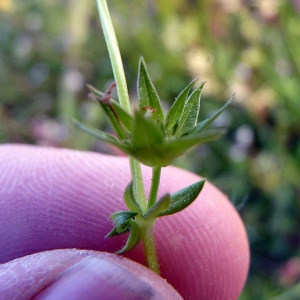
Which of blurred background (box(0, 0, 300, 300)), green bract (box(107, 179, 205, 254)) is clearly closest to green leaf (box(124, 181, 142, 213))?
green bract (box(107, 179, 205, 254))

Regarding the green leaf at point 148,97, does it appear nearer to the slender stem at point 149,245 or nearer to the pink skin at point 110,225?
the slender stem at point 149,245

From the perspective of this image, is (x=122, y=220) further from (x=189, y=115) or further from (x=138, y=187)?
(x=189, y=115)

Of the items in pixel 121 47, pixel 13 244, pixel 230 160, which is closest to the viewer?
pixel 13 244

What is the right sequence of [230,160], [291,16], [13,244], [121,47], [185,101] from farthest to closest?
1. [121,47]
2. [291,16]
3. [230,160]
4. [13,244]
5. [185,101]

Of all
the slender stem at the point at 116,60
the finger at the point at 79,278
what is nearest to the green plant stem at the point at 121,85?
the slender stem at the point at 116,60

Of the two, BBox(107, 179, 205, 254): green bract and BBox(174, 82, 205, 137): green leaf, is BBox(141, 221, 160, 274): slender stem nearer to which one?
BBox(107, 179, 205, 254): green bract

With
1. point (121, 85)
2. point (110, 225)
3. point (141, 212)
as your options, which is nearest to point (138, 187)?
point (141, 212)

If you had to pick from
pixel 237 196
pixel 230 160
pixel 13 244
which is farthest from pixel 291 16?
pixel 13 244

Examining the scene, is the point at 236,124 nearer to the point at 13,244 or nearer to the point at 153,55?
the point at 153,55
